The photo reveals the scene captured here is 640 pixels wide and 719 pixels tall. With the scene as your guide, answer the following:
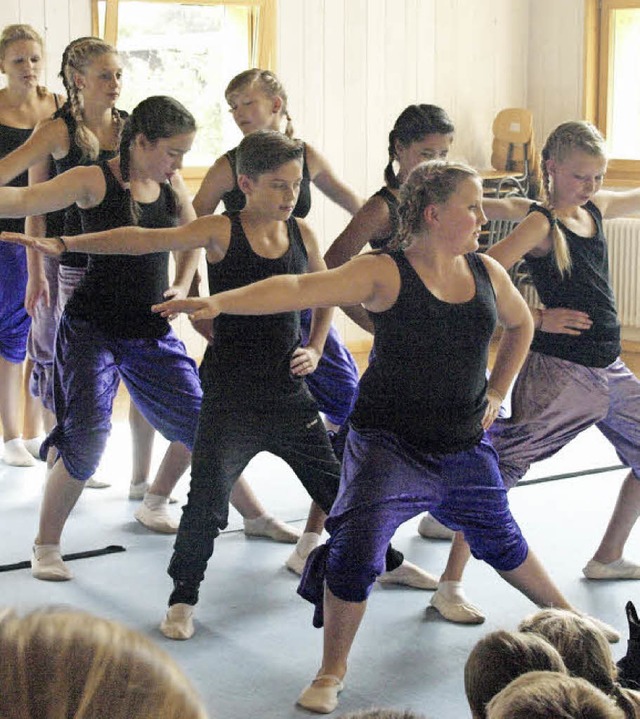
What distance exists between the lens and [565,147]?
3.42m

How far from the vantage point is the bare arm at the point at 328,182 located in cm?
406

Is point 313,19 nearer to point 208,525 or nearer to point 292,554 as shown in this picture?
point 292,554

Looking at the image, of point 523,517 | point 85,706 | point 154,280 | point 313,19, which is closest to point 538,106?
point 313,19

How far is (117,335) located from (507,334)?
1.17 metres

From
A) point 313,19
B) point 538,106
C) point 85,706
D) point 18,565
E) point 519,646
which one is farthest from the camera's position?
point 538,106

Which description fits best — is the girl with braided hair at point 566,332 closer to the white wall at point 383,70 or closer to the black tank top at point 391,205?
the black tank top at point 391,205

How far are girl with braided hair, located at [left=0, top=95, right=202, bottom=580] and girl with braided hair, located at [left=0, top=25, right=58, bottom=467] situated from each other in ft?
4.17

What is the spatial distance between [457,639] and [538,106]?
531cm

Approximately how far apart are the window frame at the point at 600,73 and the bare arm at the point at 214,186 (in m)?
4.26

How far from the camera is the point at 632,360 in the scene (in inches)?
285

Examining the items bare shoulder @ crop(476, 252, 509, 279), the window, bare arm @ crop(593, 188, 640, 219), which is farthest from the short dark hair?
the window

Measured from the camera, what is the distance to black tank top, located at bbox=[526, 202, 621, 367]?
11.4 ft

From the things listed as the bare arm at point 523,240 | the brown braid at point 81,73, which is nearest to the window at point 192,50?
the brown braid at point 81,73

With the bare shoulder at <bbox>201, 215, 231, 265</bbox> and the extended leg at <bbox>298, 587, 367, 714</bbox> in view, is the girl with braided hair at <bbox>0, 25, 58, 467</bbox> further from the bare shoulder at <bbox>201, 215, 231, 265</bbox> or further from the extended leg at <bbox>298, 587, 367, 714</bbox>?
the extended leg at <bbox>298, 587, 367, 714</bbox>
